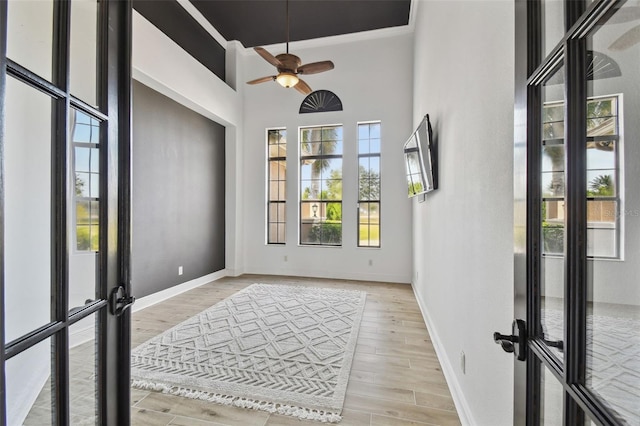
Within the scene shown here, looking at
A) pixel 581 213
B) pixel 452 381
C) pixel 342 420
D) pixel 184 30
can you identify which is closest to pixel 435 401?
pixel 452 381

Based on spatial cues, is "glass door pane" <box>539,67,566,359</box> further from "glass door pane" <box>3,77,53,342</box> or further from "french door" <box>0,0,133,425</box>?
"glass door pane" <box>3,77,53,342</box>

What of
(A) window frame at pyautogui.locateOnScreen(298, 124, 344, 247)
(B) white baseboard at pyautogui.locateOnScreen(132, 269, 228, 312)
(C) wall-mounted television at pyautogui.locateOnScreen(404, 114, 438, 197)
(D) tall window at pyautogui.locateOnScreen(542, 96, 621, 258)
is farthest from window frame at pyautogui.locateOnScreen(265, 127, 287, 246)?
(D) tall window at pyautogui.locateOnScreen(542, 96, 621, 258)

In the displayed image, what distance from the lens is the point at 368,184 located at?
5.51 meters

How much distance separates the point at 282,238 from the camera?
5.86 m

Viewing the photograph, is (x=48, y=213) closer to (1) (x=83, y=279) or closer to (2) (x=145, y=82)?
(1) (x=83, y=279)

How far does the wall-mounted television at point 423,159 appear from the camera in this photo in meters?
2.62

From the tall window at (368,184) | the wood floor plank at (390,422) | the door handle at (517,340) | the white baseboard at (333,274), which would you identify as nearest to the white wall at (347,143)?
the white baseboard at (333,274)

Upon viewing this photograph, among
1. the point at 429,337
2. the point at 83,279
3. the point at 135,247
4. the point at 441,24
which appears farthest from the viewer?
the point at 135,247

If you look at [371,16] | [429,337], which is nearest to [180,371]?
[429,337]

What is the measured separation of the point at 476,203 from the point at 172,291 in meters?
4.18

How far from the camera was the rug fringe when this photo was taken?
68.0 inches

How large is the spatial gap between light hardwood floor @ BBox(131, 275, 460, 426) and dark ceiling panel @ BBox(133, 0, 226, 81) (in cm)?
384

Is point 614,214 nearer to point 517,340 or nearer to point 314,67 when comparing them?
point 517,340

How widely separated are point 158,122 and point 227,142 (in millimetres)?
1714
